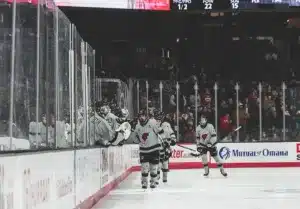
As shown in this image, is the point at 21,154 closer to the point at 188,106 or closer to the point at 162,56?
the point at 188,106

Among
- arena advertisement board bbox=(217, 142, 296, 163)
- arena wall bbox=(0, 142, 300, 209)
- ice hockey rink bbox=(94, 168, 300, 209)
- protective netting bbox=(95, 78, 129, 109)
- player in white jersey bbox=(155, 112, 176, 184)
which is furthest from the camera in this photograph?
arena advertisement board bbox=(217, 142, 296, 163)

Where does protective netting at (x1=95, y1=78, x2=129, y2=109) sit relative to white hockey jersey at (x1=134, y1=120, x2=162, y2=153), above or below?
above

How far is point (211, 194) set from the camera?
9.48 meters

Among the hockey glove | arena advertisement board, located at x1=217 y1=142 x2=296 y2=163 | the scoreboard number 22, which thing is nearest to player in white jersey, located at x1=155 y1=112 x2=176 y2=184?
the hockey glove

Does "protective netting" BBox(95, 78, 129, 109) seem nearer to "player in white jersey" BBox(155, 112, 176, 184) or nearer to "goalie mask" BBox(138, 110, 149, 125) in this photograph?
"goalie mask" BBox(138, 110, 149, 125)

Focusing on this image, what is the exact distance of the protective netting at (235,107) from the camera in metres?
16.7

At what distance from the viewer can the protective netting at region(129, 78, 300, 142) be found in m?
16.7

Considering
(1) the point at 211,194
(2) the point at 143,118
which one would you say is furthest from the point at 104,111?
(1) the point at 211,194

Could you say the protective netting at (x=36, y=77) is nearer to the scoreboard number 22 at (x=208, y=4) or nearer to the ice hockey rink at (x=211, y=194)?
the ice hockey rink at (x=211, y=194)

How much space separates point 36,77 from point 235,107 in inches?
510

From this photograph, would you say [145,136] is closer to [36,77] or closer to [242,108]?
[36,77]

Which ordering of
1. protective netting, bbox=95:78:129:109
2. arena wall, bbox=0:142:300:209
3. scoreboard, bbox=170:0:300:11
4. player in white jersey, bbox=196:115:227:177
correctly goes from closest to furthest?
arena wall, bbox=0:142:300:209
protective netting, bbox=95:78:129:109
player in white jersey, bbox=196:115:227:177
scoreboard, bbox=170:0:300:11

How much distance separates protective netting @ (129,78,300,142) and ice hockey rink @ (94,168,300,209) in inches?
152

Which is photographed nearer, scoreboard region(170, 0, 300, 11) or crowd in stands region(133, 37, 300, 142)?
scoreboard region(170, 0, 300, 11)
